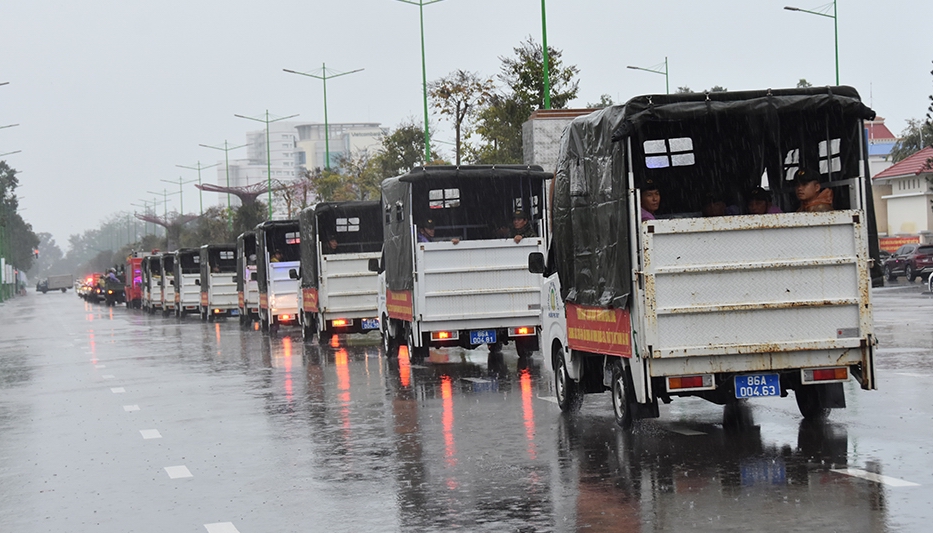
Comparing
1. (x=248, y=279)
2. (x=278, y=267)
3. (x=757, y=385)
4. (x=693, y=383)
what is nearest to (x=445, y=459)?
(x=693, y=383)

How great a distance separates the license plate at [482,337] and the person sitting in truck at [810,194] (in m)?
8.46

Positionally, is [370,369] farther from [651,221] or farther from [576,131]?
[651,221]

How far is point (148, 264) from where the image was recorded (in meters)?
73.6

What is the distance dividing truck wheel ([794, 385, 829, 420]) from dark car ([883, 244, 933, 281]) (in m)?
44.0

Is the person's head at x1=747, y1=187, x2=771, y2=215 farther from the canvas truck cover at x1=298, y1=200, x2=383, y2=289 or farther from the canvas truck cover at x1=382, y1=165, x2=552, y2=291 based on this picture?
the canvas truck cover at x1=298, y1=200, x2=383, y2=289

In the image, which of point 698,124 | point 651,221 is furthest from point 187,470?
point 698,124

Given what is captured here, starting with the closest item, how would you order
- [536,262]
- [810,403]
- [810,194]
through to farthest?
[810,194], [810,403], [536,262]

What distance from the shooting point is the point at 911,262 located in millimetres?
55594

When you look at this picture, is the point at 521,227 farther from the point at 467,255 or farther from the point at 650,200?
the point at 650,200

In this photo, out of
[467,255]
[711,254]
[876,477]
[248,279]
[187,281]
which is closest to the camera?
[876,477]

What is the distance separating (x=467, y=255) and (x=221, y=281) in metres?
31.4

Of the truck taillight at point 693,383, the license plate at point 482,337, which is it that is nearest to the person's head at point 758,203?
the truck taillight at point 693,383

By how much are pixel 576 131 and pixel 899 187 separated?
218 ft

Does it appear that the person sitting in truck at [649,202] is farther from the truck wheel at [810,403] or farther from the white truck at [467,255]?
the white truck at [467,255]
